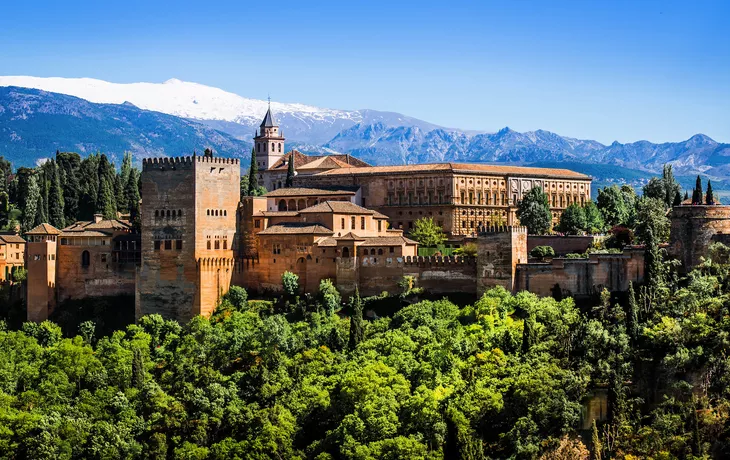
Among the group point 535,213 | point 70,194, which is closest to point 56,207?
point 70,194

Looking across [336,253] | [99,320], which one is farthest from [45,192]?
[336,253]

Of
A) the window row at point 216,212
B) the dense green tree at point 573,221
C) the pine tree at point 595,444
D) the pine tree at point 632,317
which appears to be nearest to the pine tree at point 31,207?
the window row at point 216,212

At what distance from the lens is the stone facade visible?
65.1m

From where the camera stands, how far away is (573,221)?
90688 millimetres

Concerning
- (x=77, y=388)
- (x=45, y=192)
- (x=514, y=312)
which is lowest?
(x=77, y=388)

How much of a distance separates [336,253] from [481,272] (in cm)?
981

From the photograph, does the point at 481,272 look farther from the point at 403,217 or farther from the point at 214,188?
the point at 403,217

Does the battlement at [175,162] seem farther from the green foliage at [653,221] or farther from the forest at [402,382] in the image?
the green foliage at [653,221]

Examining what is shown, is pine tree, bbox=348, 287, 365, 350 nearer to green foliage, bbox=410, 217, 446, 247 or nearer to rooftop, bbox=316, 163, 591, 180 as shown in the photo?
green foliage, bbox=410, 217, 446, 247

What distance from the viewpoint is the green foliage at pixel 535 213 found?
91.1m

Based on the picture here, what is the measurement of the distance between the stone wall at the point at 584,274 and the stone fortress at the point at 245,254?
0.06 metres

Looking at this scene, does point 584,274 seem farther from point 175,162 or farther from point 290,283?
point 175,162

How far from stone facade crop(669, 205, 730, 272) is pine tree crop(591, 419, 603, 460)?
15944mm

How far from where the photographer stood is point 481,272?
230 ft
